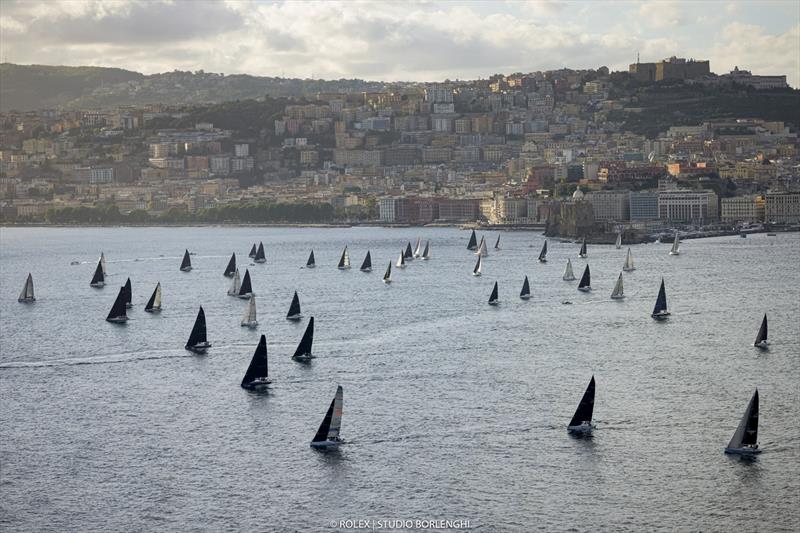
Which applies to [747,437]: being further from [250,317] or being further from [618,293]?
[618,293]

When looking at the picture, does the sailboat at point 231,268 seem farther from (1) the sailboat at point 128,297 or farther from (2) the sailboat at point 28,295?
(1) the sailboat at point 128,297

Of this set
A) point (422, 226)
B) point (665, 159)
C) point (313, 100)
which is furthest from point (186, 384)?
point (313, 100)

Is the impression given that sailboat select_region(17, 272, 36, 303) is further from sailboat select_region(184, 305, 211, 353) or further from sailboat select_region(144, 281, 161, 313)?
sailboat select_region(184, 305, 211, 353)

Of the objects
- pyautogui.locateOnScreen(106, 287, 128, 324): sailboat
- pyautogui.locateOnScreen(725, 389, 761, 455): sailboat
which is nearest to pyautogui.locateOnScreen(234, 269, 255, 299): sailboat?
pyautogui.locateOnScreen(106, 287, 128, 324): sailboat

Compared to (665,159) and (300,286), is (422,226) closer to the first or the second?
(665,159)

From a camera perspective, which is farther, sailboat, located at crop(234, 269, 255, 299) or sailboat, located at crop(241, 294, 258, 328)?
sailboat, located at crop(234, 269, 255, 299)

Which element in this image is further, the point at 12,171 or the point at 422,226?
the point at 12,171

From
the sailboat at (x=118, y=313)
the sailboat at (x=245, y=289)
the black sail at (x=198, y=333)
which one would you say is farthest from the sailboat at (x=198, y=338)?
the sailboat at (x=245, y=289)
